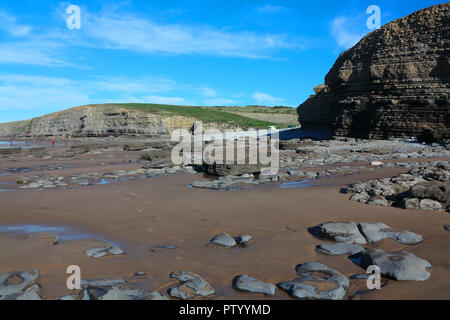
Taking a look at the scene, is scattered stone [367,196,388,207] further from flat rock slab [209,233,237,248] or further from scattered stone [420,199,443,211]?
flat rock slab [209,233,237,248]

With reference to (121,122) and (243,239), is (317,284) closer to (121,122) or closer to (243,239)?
(243,239)

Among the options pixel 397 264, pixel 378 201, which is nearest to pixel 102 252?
pixel 397 264

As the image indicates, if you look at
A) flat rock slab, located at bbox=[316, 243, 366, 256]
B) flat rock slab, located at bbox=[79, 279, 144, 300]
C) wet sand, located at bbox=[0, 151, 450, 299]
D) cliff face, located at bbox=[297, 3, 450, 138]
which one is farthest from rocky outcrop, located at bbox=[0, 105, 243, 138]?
flat rock slab, located at bbox=[79, 279, 144, 300]

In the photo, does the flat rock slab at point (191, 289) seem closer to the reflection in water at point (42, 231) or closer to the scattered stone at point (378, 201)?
the reflection in water at point (42, 231)

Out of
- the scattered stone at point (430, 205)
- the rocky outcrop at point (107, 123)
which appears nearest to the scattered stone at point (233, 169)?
the scattered stone at point (430, 205)

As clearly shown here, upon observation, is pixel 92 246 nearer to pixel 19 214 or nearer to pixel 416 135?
pixel 19 214

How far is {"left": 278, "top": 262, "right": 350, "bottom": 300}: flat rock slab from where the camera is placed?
2590mm

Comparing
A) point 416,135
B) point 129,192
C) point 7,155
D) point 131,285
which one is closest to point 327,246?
point 131,285

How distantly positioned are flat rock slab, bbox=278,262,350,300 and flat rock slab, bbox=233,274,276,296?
0.45 ft

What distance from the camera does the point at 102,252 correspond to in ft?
12.0

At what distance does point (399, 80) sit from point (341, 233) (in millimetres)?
21492

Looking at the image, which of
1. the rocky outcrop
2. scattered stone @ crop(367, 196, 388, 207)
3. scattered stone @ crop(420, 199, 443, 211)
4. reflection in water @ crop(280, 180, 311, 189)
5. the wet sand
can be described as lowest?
the wet sand
